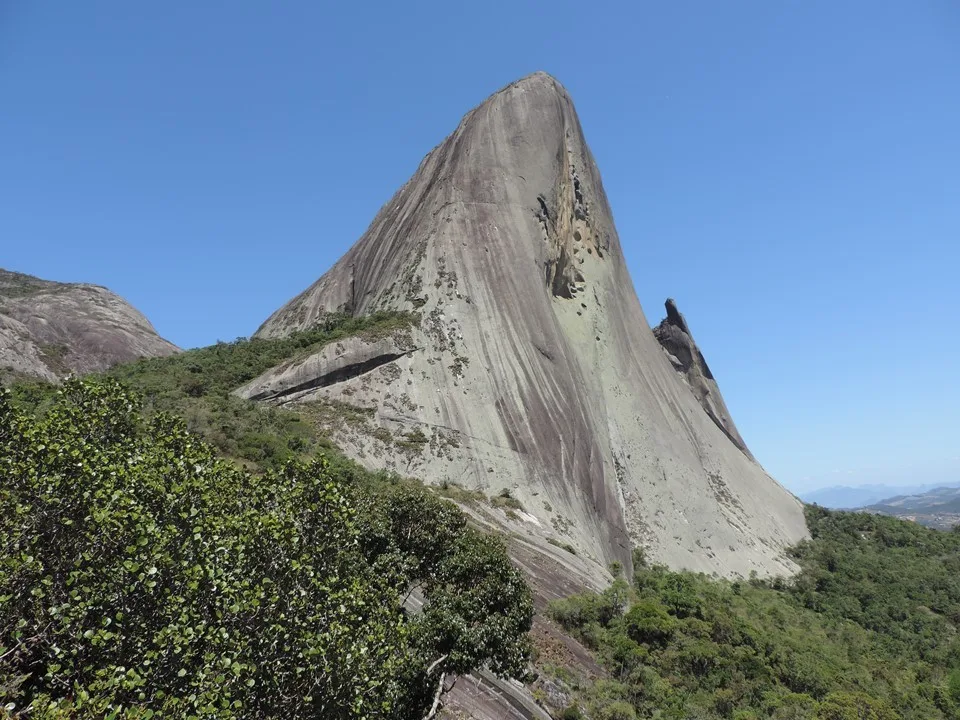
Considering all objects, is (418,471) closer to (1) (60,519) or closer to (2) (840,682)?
(2) (840,682)

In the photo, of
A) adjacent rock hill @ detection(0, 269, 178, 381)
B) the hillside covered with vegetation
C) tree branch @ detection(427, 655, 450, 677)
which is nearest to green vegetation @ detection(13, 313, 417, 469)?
the hillside covered with vegetation

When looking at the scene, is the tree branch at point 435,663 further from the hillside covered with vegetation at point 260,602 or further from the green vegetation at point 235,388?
the green vegetation at point 235,388

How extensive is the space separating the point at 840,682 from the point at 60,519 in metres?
32.5

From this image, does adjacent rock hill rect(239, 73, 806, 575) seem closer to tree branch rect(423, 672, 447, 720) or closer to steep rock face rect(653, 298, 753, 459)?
steep rock face rect(653, 298, 753, 459)

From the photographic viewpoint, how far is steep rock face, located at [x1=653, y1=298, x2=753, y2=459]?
2916 inches

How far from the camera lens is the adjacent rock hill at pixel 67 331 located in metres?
40.4

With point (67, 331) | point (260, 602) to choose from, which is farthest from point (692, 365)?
point (260, 602)

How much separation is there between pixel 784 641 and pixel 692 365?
49669mm

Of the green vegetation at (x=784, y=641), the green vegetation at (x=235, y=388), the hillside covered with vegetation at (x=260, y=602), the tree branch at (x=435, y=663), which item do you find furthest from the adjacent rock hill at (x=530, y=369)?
the tree branch at (x=435, y=663)

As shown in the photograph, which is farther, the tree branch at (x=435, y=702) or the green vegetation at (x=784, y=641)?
the green vegetation at (x=784, y=641)

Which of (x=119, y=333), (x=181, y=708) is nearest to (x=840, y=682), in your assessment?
(x=181, y=708)

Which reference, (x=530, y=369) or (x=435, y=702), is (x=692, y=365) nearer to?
(x=530, y=369)

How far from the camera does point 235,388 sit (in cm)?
3662

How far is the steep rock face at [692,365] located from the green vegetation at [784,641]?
22166mm
